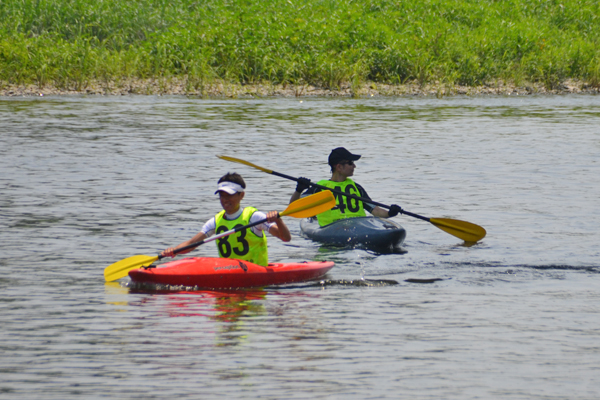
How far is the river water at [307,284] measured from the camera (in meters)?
4.95

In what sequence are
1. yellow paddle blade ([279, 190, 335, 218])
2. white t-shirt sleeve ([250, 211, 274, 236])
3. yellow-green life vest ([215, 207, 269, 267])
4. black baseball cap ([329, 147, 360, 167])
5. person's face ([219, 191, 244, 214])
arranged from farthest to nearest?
black baseball cap ([329, 147, 360, 167])
yellow paddle blade ([279, 190, 335, 218])
yellow-green life vest ([215, 207, 269, 267])
white t-shirt sleeve ([250, 211, 274, 236])
person's face ([219, 191, 244, 214])

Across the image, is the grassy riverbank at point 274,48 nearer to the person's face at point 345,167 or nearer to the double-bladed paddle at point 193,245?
the person's face at point 345,167

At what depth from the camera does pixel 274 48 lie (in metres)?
27.5

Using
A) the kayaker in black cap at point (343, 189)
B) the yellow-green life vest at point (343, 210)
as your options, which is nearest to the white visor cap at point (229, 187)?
the kayaker in black cap at point (343, 189)

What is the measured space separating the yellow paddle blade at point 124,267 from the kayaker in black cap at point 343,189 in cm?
225

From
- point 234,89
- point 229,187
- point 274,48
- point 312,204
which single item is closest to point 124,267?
point 229,187

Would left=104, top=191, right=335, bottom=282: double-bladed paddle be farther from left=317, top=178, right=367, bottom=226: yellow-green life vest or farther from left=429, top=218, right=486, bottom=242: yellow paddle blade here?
left=429, top=218, right=486, bottom=242: yellow paddle blade

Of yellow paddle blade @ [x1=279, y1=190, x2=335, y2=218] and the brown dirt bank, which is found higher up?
yellow paddle blade @ [x1=279, y1=190, x2=335, y2=218]

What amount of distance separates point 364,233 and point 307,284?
5.53 feet

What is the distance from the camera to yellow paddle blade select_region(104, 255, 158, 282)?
7312 mm

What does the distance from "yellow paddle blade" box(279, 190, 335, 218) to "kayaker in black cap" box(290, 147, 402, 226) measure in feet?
2.98

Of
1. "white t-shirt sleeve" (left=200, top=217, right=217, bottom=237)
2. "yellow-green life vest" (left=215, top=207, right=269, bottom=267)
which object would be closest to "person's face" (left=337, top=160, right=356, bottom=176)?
"yellow-green life vest" (left=215, top=207, right=269, bottom=267)

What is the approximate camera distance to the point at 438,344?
555cm

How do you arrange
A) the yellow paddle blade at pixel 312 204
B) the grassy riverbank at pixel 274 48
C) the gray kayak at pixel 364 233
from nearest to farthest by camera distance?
the yellow paddle blade at pixel 312 204 < the gray kayak at pixel 364 233 < the grassy riverbank at pixel 274 48
